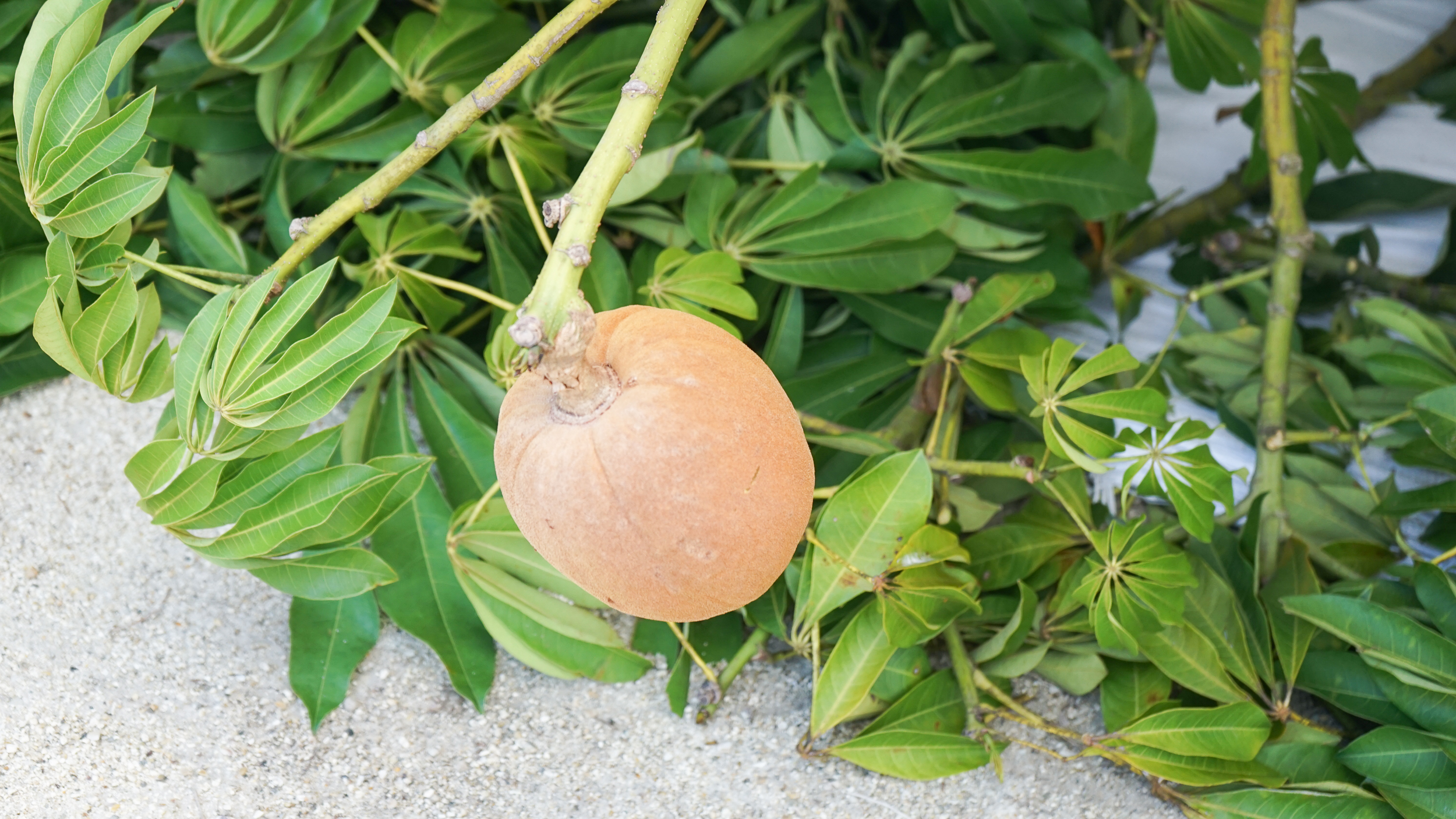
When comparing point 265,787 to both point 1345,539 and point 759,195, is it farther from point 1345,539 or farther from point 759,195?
point 1345,539

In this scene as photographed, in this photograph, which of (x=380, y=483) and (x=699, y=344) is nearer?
(x=699, y=344)

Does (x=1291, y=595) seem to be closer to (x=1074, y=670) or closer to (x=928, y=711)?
(x=1074, y=670)

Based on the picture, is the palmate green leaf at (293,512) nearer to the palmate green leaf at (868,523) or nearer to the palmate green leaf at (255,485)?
the palmate green leaf at (255,485)

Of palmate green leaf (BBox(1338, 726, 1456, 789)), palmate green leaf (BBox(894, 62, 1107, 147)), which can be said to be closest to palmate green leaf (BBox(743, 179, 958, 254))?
palmate green leaf (BBox(894, 62, 1107, 147))

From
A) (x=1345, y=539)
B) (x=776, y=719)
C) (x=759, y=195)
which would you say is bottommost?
(x=776, y=719)

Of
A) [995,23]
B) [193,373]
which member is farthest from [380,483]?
[995,23]

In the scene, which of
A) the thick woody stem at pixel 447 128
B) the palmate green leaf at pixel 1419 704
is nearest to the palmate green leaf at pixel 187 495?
the thick woody stem at pixel 447 128

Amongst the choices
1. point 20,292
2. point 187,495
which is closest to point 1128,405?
point 187,495
